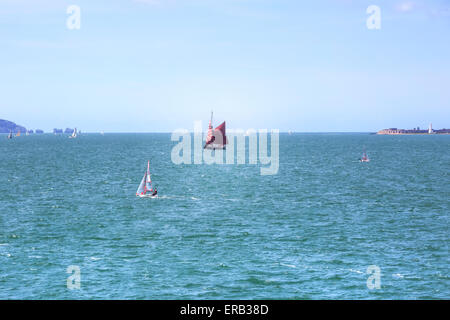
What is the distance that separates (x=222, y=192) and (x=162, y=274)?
4936 centimetres

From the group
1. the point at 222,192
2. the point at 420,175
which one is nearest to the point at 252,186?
the point at 222,192

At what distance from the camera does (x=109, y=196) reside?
77.4 m

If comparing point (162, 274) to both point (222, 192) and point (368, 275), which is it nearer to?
point (368, 275)

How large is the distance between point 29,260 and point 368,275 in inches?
1087

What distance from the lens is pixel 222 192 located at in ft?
276
